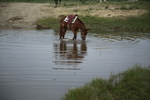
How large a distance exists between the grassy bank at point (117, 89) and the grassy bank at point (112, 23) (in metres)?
17.7

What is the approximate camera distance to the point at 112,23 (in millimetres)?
26734

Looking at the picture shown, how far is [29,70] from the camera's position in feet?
25.8

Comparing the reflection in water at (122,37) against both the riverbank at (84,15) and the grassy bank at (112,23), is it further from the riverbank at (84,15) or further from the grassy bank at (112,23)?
the riverbank at (84,15)

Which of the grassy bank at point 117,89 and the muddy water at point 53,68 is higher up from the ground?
the grassy bank at point 117,89

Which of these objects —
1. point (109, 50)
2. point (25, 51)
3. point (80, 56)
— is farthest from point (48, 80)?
point (109, 50)

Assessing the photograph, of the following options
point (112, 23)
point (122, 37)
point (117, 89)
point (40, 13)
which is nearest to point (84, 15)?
point (112, 23)

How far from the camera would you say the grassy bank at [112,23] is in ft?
82.4

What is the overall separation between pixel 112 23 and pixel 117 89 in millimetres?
21183

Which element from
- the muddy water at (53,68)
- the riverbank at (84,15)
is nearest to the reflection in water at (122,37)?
the muddy water at (53,68)

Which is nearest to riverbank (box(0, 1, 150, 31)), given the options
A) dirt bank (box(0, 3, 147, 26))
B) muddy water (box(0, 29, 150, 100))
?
dirt bank (box(0, 3, 147, 26))

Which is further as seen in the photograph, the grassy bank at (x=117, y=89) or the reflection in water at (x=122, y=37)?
the reflection in water at (x=122, y=37)

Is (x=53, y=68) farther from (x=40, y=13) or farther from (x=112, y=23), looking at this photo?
(x=40, y=13)

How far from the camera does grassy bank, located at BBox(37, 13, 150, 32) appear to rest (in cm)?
2512

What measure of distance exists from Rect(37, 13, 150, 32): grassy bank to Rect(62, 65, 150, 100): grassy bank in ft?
58.0
